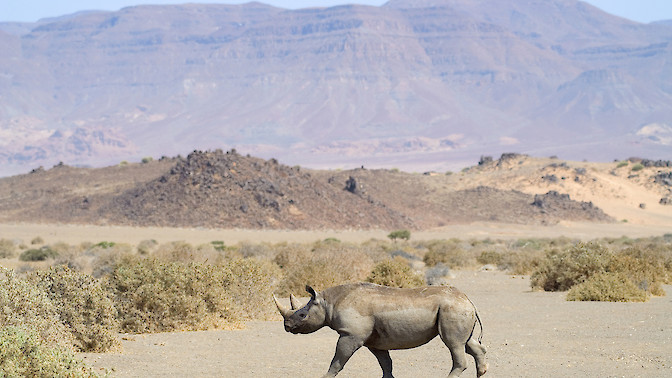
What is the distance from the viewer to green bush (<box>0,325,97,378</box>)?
9094 mm

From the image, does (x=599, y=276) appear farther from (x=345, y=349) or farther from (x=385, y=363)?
(x=345, y=349)

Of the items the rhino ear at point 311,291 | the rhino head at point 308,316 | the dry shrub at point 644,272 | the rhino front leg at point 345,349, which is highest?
the rhino ear at point 311,291

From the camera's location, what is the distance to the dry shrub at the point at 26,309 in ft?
36.3

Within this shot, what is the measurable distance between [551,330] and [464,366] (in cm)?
697

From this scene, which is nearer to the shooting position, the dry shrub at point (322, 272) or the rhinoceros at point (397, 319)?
the rhinoceros at point (397, 319)

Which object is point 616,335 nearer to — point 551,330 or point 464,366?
point 551,330

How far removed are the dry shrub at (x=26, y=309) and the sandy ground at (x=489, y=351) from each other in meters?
0.90

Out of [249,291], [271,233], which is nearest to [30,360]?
[249,291]

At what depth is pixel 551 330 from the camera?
16.5 metres

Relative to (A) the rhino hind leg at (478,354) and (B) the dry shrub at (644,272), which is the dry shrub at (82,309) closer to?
(A) the rhino hind leg at (478,354)

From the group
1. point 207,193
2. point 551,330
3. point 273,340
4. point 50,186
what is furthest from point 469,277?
point 50,186

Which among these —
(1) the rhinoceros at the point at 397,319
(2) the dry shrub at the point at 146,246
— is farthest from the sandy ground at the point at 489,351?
(2) the dry shrub at the point at 146,246

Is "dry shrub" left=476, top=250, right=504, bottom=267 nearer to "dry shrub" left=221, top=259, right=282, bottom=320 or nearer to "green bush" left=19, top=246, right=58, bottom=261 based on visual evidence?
"green bush" left=19, top=246, right=58, bottom=261

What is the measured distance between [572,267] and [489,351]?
958 cm
